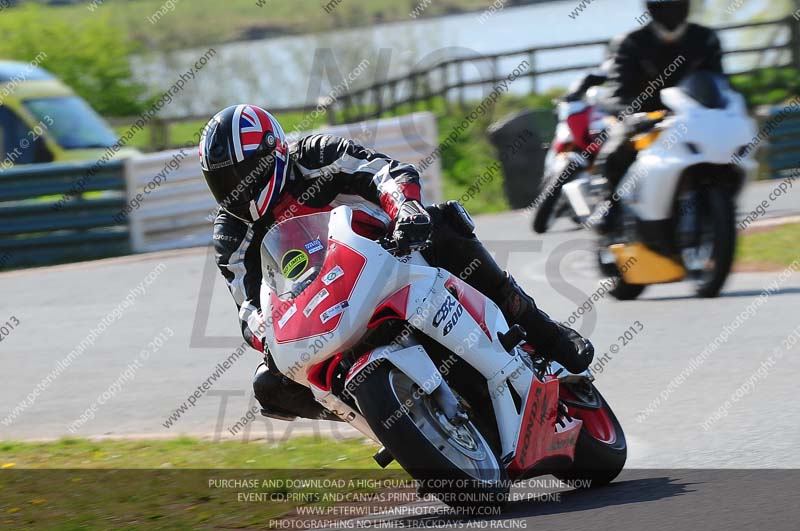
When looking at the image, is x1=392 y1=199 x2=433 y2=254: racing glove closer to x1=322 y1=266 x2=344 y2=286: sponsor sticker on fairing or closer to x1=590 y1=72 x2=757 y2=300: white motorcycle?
x1=322 y1=266 x2=344 y2=286: sponsor sticker on fairing

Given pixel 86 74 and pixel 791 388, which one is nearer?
pixel 791 388

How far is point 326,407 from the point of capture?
5.13 m

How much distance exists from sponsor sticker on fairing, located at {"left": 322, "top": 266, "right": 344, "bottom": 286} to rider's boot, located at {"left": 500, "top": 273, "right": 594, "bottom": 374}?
3.12ft

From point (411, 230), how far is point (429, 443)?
0.80m

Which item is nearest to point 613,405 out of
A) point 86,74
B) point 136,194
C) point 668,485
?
point 668,485

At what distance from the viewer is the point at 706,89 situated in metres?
9.34

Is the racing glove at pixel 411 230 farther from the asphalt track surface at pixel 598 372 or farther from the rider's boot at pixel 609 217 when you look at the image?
the rider's boot at pixel 609 217

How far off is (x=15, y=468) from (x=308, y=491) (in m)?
1.91

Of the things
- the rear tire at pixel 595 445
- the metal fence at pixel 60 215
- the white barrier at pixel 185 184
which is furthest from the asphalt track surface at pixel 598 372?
the white barrier at pixel 185 184

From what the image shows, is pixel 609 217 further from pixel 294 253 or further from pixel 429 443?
pixel 429 443

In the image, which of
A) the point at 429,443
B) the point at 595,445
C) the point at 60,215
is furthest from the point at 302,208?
the point at 60,215

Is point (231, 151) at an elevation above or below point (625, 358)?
above

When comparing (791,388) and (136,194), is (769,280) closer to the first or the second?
(791,388)

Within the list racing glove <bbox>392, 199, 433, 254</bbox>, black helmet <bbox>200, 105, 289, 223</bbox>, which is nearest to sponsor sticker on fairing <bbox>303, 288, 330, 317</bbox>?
racing glove <bbox>392, 199, 433, 254</bbox>
